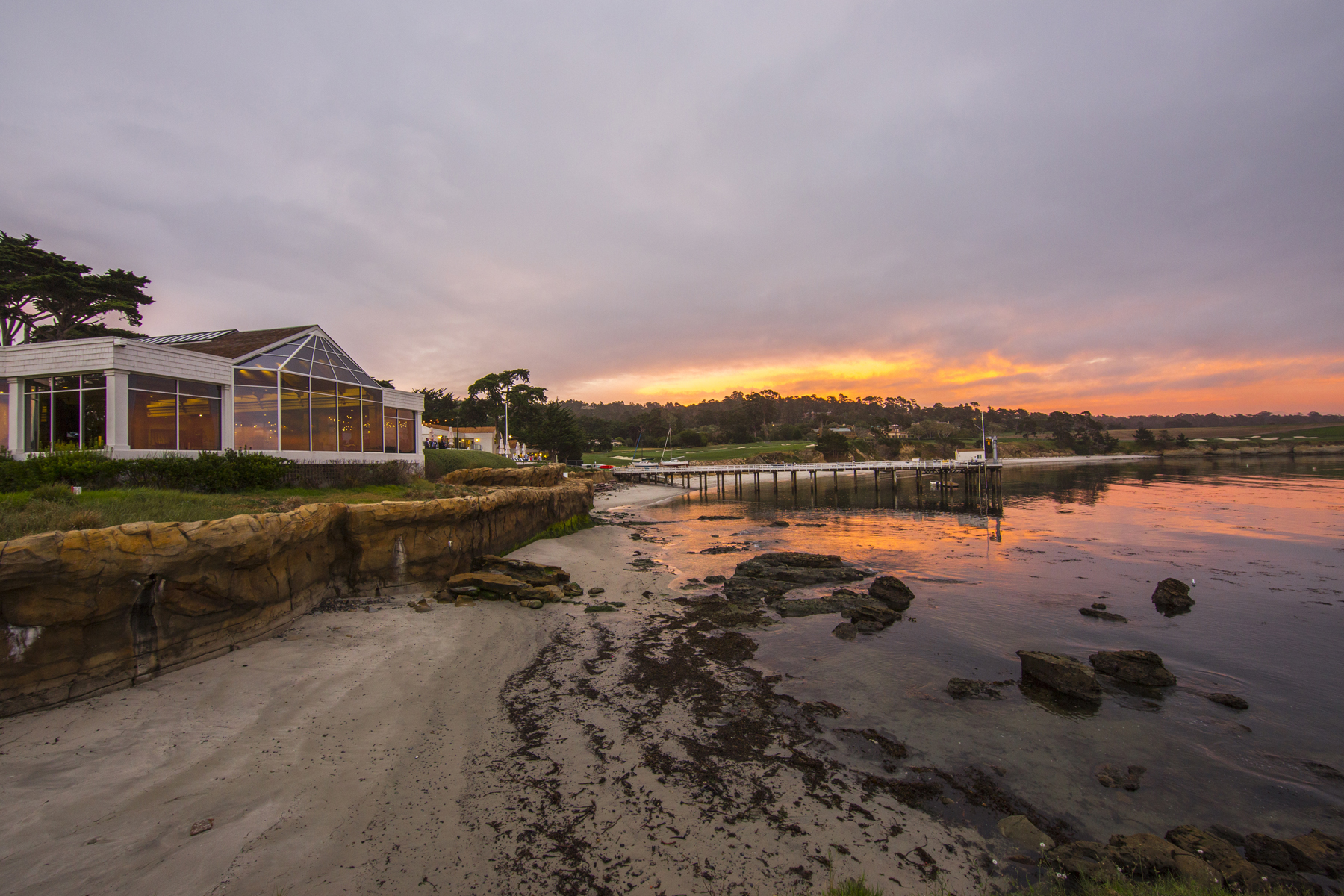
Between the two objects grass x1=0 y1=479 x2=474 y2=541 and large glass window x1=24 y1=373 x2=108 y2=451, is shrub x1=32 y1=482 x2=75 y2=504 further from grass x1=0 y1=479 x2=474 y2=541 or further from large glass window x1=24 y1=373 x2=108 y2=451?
large glass window x1=24 y1=373 x2=108 y2=451

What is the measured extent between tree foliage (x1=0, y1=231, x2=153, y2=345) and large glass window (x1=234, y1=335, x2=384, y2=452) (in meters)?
18.5

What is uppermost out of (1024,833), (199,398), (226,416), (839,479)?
(199,398)

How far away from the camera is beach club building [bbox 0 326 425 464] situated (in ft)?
45.9

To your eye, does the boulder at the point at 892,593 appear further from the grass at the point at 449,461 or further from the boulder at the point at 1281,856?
the grass at the point at 449,461

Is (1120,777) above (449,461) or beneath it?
beneath

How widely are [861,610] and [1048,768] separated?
6437 mm

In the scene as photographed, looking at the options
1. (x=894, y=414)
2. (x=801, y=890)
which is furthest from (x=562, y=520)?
(x=894, y=414)

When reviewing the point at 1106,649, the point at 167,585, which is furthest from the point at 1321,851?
the point at 167,585

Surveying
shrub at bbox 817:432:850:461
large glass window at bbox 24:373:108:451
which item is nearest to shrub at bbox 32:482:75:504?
large glass window at bbox 24:373:108:451

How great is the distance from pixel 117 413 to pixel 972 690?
69.9 ft

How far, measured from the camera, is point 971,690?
957 centimetres

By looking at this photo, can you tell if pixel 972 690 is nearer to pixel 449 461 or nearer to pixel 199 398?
pixel 199 398

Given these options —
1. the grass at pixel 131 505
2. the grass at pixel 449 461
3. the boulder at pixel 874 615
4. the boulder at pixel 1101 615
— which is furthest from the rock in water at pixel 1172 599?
the grass at pixel 449 461

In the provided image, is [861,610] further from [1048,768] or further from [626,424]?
[626,424]
